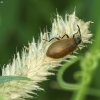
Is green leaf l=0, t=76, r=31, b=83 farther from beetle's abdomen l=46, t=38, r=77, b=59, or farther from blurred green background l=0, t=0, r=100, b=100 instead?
blurred green background l=0, t=0, r=100, b=100

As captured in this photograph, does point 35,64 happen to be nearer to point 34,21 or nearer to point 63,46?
point 63,46

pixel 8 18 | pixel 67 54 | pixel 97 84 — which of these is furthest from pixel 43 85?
pixel 67 54

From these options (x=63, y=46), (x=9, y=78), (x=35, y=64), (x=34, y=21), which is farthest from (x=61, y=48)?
(x=34, y=21)

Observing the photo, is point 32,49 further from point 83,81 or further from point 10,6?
point 10,6

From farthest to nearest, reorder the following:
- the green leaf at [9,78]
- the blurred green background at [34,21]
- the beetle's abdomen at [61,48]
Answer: the blurred green background at [34,21], the beetle's abdomen at [61,48], the green leaf at [9,78]

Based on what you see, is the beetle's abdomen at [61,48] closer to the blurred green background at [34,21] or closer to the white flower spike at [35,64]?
the white flower spike at [35,64]

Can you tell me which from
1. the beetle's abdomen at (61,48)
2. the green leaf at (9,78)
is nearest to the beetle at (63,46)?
the beetle's abdomen at (61,48)
